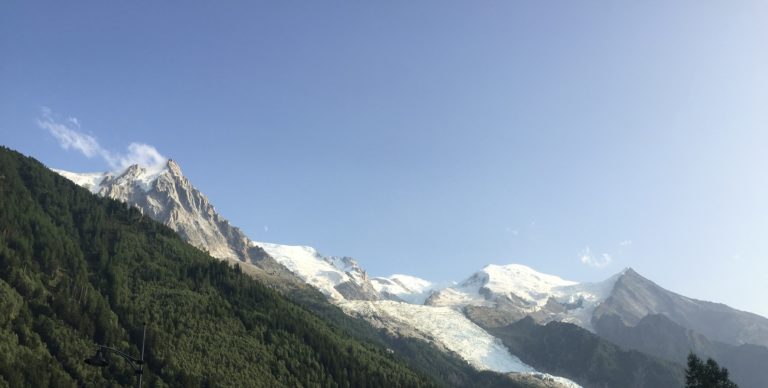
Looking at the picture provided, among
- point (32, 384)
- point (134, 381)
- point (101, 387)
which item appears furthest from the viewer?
point (134, 381)

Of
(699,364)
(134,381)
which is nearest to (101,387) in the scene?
(134,381)

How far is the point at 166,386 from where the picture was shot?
643ft

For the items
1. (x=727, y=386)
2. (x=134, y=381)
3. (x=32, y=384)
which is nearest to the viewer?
(x=727, y=386)

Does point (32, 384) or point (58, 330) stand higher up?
point (58, 330)

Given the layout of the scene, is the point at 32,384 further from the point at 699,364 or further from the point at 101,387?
the point at 699,364

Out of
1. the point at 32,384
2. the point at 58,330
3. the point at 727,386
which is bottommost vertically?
the point at 32,384

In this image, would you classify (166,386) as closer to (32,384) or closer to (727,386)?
(32,384)

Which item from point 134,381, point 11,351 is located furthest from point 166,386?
point 11,351

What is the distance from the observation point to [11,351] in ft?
568

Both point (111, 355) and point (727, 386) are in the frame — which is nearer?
point (727, 386)

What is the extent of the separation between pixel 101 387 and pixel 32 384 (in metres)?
19.6

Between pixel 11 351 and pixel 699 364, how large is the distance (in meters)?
176

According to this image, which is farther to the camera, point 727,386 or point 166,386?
point 166,386

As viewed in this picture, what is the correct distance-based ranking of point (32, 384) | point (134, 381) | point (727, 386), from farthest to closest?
point (134, 381)
point (32, 384)
point (727, 386)
